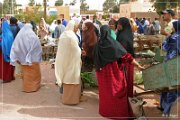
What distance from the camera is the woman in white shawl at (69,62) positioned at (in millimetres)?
5648

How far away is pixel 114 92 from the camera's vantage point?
16.1 ft

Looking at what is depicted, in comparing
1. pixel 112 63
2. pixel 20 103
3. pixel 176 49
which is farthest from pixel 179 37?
pixel 20 103

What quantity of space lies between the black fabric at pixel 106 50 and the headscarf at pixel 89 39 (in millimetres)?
1593

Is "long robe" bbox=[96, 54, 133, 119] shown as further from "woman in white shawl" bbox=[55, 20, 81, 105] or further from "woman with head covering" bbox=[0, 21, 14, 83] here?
"woman with head covering" bbox=[0, 21, 14, 83]

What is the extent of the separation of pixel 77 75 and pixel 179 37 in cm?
193

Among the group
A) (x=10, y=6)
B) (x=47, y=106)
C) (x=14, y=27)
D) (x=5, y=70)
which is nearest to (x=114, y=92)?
(x=47, y=106)

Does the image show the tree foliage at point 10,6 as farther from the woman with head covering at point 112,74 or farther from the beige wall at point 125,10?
the woman with head covering at point 112,74

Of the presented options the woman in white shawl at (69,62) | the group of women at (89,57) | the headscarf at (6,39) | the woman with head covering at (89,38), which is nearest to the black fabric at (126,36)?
the group of women at (89,57)

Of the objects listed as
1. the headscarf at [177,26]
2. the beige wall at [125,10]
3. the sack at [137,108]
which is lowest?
the sack at [137,108]

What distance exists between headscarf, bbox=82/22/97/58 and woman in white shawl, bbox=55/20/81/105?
91cm

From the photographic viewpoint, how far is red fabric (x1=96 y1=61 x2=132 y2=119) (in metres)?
4.91

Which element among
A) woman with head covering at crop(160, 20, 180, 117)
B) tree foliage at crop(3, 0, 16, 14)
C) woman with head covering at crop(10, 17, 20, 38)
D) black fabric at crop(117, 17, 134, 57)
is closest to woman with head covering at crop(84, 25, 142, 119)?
woman with head covering at crop(160, 20, 180, 117)

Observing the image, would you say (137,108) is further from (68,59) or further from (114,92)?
(68,59)

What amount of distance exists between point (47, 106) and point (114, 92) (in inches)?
56.1
